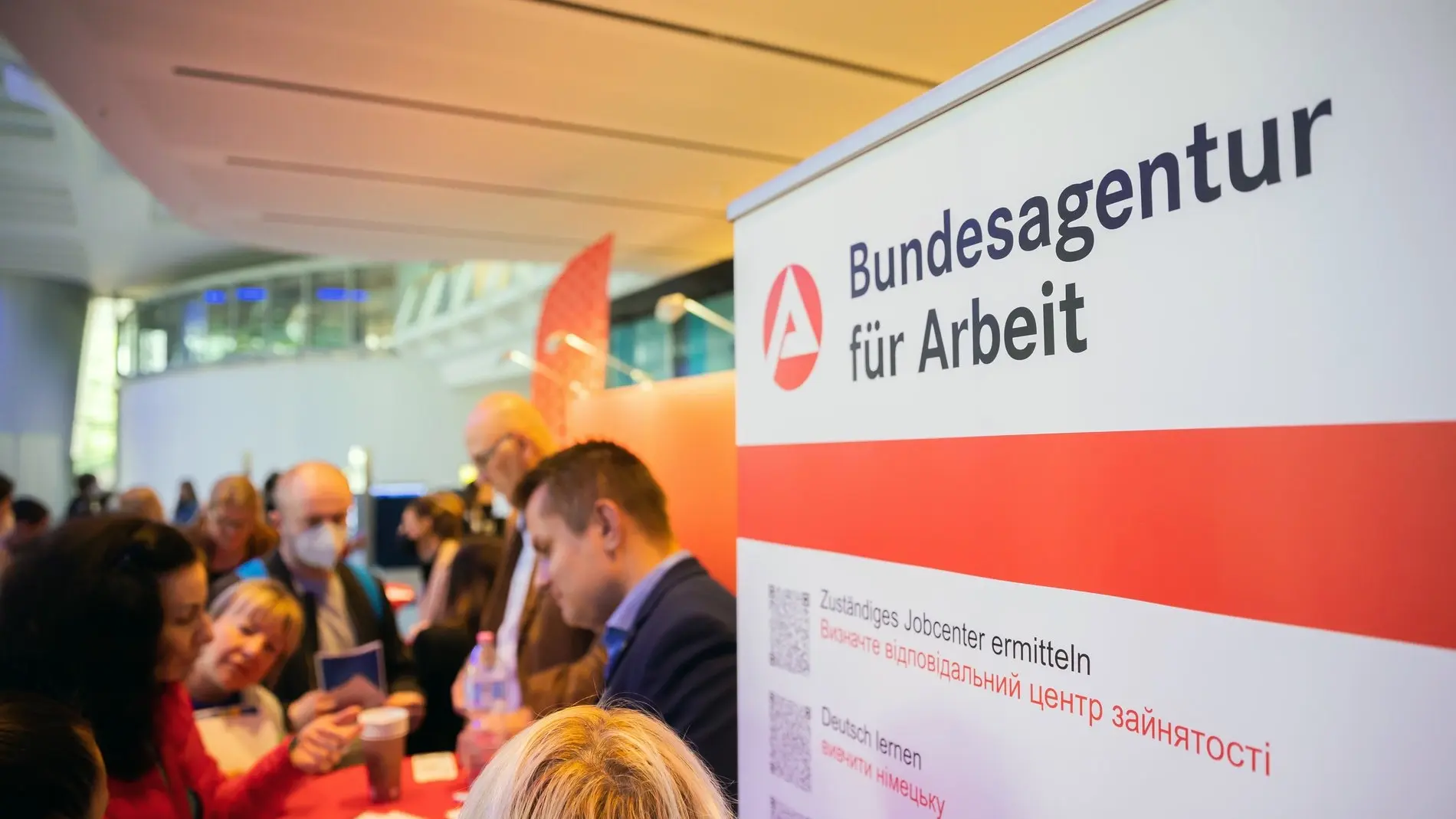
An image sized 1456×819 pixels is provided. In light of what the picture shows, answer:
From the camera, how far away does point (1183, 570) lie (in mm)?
906

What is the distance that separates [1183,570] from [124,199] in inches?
443

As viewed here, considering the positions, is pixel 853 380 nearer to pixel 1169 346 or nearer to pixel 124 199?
pixel 1169 346

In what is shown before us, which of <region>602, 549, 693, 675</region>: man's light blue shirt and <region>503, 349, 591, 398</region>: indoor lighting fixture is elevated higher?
<region>503, 349, 591, 398</region>: indoor lighting fixture

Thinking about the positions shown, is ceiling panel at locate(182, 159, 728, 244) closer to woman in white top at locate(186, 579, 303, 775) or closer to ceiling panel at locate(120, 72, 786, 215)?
ceiling panel at locate(120, 72, 786, 215)

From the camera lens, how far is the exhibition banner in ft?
2.40

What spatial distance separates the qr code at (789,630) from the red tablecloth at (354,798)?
42.9 inches

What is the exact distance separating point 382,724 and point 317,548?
1.23m

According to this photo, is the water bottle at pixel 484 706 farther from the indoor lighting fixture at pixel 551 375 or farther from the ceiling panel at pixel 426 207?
the ceiling panel at pixel 426 207

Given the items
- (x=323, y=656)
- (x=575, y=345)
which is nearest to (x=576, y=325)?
(x=575, y=345)

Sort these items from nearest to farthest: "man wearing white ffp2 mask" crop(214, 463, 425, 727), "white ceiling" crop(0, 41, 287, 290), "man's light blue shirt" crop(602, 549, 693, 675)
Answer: "man's light blue shirt" crop(602, 549, 693, 675) < "man wearing white ffp2 mask" crop(214, 463, 425, 727) < "white ceiling" crop(0, 41, 287, 290)

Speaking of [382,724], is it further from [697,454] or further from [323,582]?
[697,454]

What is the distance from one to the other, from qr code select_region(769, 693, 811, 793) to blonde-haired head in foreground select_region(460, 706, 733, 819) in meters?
0.63

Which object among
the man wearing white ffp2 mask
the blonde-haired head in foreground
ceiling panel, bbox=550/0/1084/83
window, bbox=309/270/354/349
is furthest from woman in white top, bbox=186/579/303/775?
window, bbox=309/270/354/349

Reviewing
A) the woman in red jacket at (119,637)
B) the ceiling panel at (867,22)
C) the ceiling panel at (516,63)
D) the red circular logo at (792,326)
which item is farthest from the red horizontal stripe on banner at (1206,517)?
the ceiling panel at (516,63)
